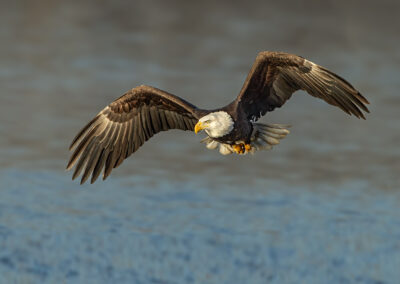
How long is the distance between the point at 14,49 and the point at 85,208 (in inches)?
256

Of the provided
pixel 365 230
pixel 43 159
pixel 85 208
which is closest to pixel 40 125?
pixel 43 159

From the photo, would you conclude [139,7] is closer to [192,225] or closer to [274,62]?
[192,225]

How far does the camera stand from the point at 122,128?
36.0 feet

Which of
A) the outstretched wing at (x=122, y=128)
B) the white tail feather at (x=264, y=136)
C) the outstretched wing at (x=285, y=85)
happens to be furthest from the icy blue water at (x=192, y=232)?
the outstretched wing at (x=285, y=85)

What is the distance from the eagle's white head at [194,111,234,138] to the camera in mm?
9758

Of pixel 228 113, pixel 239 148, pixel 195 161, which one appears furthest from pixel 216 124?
pixel 195 161

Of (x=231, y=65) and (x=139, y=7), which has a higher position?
(x=139, y=7)

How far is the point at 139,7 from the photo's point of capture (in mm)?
20500

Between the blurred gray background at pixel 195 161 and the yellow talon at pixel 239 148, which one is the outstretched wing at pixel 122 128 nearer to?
the yellow talon at pixel 239 148

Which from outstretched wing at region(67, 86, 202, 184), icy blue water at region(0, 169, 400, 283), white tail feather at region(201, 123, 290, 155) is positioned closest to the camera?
white tail feather at region(201, 123, 290, 155)

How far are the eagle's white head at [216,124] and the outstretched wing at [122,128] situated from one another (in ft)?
3.24

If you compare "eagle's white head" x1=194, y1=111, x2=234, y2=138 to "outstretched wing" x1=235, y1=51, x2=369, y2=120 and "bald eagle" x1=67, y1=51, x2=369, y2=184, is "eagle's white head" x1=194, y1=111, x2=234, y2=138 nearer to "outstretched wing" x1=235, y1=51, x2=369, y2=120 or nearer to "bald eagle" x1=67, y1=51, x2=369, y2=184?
"bald eagle" x1=67, y1=51, x2=369, y2=184

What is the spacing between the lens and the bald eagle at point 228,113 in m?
9.90

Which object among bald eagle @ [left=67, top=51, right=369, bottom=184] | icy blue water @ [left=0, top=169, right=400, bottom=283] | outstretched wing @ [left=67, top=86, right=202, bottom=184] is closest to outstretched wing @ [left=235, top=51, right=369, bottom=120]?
bald eagle @ [left=67, top=51, right=369, bottom=184]
